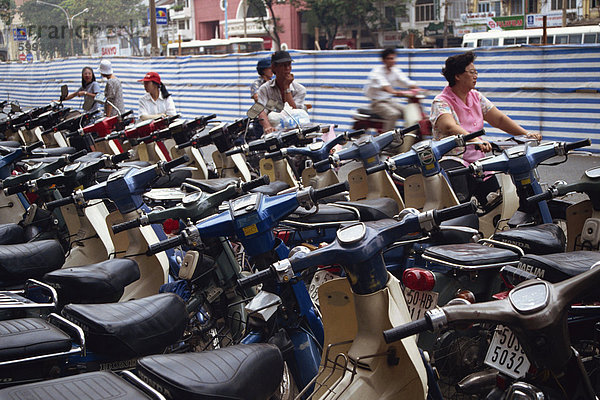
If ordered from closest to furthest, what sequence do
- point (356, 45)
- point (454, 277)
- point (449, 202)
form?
point (454, 277)
point (449, 202)
point (356, 45)

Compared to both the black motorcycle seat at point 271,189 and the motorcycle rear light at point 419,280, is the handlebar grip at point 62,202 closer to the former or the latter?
the black motorcycle seat at point 271,189

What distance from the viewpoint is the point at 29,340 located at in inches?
103

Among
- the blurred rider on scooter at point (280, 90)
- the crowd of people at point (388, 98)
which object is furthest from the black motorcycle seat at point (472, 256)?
the blurred rider on scooter at point (280, 90)

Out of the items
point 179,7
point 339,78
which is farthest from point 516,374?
point 179,7

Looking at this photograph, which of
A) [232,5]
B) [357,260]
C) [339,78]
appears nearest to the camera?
[357,260]

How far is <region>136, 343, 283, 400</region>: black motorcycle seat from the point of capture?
2080 millimetres

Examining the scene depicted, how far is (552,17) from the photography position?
1373 inches

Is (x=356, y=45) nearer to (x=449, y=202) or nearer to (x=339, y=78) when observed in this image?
(x=339, y=78)

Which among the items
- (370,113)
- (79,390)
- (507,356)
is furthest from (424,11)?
(79,390)

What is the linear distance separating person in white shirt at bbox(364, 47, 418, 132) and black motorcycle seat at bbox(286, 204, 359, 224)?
353cm

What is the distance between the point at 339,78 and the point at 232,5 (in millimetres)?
36355

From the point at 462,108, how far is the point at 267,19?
4108 centimetres

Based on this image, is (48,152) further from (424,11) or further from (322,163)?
(424,11)

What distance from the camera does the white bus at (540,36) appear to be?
21.9 m
